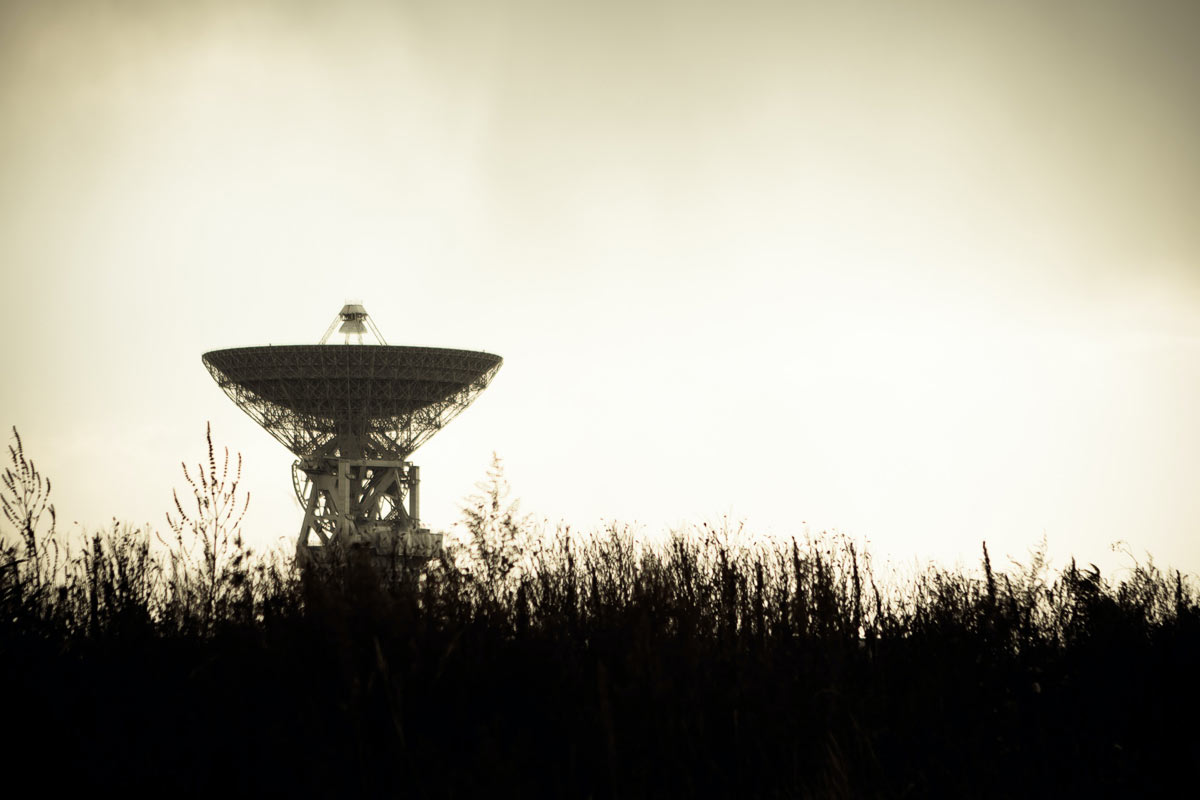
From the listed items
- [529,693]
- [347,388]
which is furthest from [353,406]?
[529,693]

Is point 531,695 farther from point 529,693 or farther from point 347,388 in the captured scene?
point 347,388

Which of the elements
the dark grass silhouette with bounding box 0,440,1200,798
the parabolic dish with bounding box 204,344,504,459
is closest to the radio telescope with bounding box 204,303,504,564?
the parabolic dish with bounding box 204,344,504,459

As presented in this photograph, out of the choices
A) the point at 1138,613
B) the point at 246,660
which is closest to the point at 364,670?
the point at 246,660

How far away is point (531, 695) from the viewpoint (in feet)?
23.3

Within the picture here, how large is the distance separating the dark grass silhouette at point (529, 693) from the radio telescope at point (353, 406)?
125ft

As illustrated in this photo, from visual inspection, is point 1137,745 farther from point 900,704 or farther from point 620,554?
point 620,554

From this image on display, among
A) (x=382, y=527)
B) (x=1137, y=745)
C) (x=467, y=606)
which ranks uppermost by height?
(x=382, y=527)

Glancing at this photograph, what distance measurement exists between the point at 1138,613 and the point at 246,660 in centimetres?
867

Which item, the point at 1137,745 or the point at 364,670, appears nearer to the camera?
the point at 364,670

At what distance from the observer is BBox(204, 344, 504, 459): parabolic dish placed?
48562 millimetres

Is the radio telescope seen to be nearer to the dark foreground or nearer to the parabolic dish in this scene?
the parabolic dish

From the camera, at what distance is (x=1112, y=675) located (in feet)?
29.8

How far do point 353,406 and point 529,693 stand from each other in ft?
148

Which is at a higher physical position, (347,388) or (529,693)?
(347,388)
